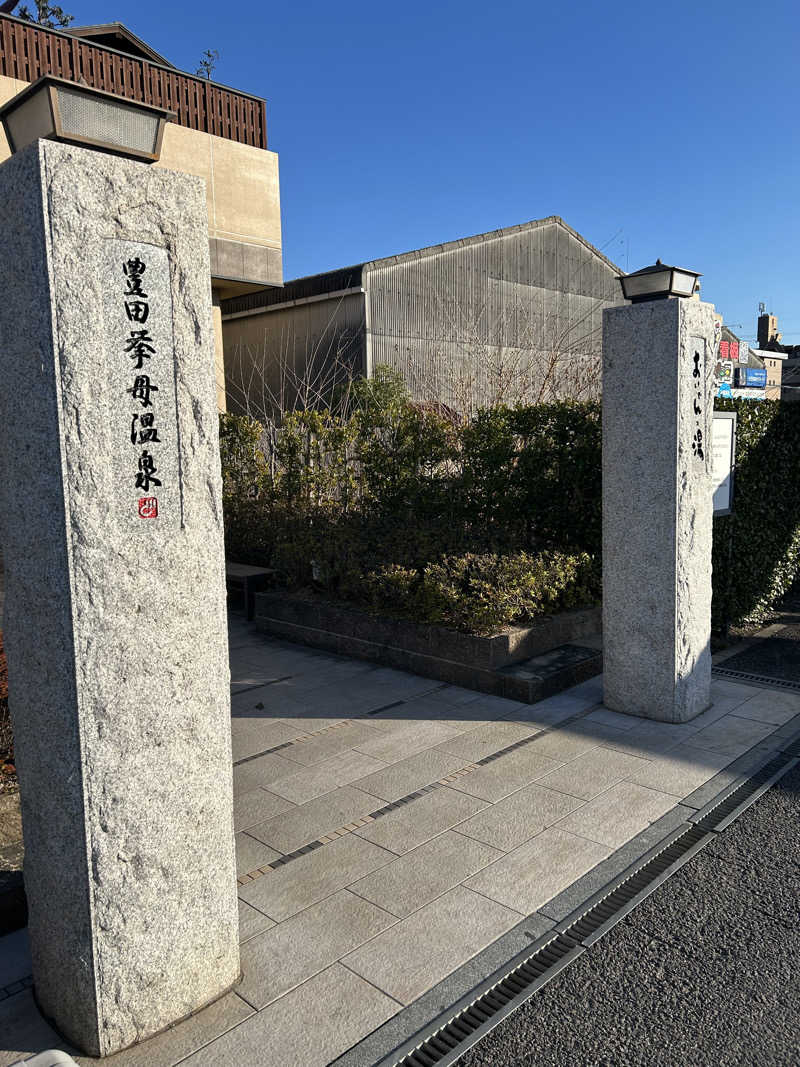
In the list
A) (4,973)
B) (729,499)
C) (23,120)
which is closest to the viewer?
(23,120)

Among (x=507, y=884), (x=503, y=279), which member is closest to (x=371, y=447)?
(x=507, y=884)

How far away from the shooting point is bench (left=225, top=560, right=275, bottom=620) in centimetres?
894

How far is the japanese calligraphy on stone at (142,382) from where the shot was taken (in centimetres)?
245

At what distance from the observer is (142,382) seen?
2.52m

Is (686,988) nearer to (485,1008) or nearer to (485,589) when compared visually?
(485,1008)

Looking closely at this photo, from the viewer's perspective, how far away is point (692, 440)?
5.28 m

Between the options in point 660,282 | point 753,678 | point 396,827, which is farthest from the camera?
point 753,678

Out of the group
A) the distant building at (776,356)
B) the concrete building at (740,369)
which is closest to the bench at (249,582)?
the concrete building at (740,369)

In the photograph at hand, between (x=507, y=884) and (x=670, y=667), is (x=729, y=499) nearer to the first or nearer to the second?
(x=670, y=667)

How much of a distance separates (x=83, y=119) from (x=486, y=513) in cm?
629

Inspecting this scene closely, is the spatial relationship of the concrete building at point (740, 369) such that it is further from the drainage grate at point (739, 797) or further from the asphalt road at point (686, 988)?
the asphalt road at point (686, 988)

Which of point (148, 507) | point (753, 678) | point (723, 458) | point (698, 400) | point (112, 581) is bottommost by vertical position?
point (753, 678)

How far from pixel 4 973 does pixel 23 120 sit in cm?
301

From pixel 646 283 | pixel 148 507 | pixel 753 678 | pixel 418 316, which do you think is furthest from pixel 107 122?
pixel 418 316
